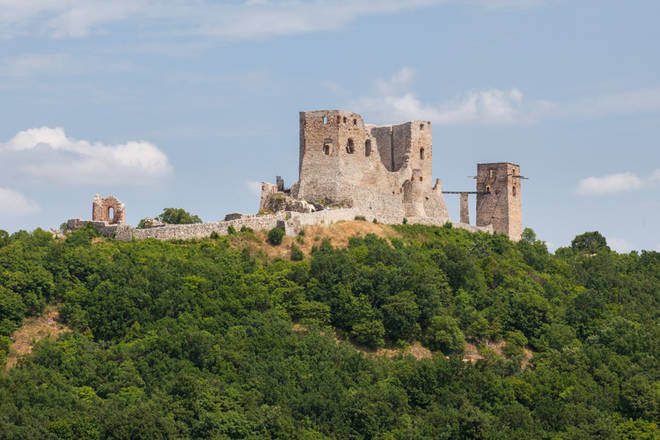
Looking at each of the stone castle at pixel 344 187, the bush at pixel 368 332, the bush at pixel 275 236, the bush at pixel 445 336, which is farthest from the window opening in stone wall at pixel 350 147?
the bush at pixel 368 332

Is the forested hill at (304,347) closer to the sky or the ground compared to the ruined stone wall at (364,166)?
closer to the ground

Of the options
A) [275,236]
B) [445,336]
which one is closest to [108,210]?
[275,236]

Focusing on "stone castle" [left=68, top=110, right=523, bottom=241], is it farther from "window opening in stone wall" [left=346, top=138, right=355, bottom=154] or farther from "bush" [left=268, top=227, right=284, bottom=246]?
"bush" [left=268, top=227, right=284, bottom=246]

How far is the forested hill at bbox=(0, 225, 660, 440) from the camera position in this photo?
56625mm

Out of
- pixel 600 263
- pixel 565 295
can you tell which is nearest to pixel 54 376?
pixel 565 295

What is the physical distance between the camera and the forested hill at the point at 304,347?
56.6 meters

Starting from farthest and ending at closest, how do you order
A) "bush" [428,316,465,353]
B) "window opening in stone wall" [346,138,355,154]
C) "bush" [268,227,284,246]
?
"window opening in stone wall" [346,138,355,154], "bush" [268,227,284,246], "bush" [428,316,465,353]

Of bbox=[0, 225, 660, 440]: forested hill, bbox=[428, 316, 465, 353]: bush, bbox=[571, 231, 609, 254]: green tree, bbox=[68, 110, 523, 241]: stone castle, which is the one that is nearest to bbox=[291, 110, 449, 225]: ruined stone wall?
bbox=[68, 110, 523, 241]: stone castle

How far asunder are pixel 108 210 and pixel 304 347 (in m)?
15.3

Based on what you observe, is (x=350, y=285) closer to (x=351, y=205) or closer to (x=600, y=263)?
(x=351, y=205)

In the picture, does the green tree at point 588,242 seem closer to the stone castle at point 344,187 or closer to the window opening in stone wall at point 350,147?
the stone castle at point 344,187

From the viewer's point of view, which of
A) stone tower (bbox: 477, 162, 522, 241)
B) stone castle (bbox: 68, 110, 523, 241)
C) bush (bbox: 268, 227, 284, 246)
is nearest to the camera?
bush (bbox: 268, 227, 284, 246)

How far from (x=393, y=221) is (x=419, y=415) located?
19711 mm

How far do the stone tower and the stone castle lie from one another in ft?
4.52
